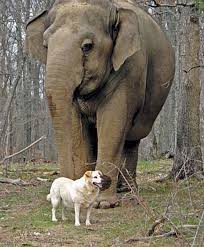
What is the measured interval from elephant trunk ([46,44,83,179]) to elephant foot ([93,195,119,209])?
0.73 meters

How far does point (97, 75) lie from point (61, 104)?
87 centimetres

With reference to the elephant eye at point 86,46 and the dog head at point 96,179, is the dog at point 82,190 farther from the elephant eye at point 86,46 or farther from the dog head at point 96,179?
the elephant eye at point 86,46

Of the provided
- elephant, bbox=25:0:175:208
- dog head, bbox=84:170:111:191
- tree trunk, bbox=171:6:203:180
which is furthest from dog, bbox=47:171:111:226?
tree trunk, bbox=171:6:203:180

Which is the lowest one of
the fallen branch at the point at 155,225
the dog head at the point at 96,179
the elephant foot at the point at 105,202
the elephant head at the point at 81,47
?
the elephant foot at the point at 105,202

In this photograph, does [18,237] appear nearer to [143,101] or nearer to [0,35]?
[143,101]

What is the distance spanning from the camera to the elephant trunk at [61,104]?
7668 millimetres

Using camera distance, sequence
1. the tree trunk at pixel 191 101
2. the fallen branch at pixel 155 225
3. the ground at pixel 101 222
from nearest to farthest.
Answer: the fallen branch at pixel 155 225 → the ground at pixel 101 222 → the tree trunk at pixel 191 101

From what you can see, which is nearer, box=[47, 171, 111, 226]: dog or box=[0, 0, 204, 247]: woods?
box=[0, 0, 204, 247]: woods

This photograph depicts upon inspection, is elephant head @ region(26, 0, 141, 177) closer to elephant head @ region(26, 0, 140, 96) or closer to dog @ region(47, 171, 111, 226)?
elephant head @ region(26, 0, 140, 96)

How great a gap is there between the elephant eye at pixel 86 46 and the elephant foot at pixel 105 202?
190 centimetres

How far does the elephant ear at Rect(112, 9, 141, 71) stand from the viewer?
28.1 ft

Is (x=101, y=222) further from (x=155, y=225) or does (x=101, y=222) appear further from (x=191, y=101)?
(x=191, y=101)

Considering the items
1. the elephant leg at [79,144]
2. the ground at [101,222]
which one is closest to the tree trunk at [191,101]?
the ground at [101,222]

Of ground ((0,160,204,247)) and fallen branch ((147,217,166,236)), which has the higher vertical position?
fallen branch ((147,217,166,236))
